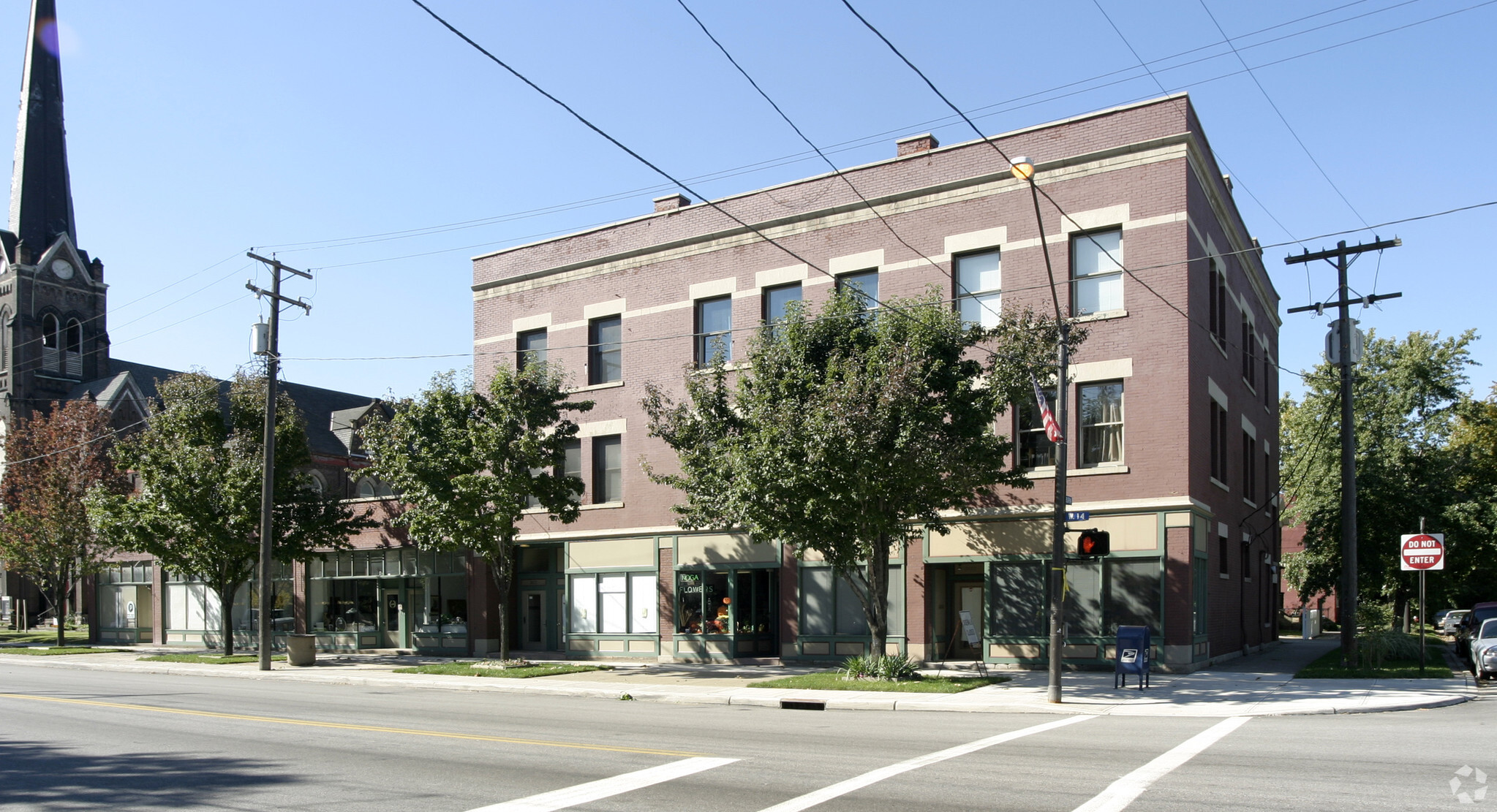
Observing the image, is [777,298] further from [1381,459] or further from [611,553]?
[1381,459]

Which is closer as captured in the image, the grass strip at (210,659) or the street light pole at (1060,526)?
the street light pole at (1060,526)

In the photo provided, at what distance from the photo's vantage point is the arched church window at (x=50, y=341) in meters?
67.0

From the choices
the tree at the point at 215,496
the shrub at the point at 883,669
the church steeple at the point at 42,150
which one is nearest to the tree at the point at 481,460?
the tree at the point at 215,496

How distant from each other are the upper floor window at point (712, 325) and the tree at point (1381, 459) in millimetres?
19229

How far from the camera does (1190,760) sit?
35.9 ft

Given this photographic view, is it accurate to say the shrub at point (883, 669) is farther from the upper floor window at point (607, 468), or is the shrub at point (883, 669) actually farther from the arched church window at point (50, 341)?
the arched church window at point (50, 341)

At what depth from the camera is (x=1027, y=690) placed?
19359 mm

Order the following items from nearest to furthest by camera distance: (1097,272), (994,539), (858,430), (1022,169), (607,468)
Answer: (1022,169) < (858,430) < (1097,272) < (994,539) < (607,468)

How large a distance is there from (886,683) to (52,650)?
33904 millimetres

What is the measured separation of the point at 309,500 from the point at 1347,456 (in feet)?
91.9

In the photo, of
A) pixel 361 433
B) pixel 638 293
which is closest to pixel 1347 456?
pixel 638 293

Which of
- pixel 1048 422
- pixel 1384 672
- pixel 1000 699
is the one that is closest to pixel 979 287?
pixel 1048 422

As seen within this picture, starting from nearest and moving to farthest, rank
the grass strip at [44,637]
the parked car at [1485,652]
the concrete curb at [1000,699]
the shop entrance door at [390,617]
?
the concrete curb at [1000,699] → the parked car at [1485,652] → the shop entrance door at [390,617] → the grass strip at [44,637]

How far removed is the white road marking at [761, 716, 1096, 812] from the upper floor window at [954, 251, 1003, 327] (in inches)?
455
